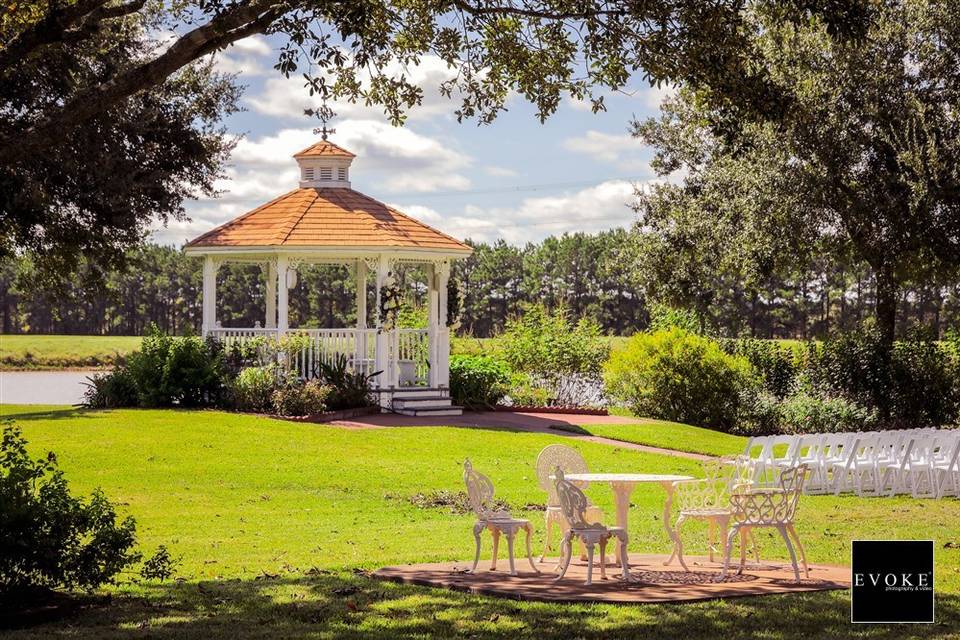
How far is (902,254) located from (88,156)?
16.4m

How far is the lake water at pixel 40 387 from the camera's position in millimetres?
40938

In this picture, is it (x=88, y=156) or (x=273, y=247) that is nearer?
(x=88, y=156)

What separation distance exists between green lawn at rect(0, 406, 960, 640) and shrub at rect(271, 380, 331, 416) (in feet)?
4.09

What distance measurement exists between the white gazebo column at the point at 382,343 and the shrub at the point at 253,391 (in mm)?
2635

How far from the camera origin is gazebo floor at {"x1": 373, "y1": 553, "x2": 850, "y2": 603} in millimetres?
9961

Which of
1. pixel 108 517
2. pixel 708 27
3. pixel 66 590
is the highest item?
pixel 708 27

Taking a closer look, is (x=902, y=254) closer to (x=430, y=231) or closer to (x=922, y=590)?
(x=430, y=231)

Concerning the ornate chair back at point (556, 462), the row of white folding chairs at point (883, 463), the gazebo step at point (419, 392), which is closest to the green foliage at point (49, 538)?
the ornate chair back at point (556, 462)

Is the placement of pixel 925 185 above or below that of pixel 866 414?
above

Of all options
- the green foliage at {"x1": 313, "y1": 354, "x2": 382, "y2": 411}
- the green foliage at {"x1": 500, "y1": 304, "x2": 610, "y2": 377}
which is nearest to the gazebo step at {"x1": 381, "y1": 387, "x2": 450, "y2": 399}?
the green foliage at {"x1": 313, "y1": 354, "x2": 382, "y2": 411}

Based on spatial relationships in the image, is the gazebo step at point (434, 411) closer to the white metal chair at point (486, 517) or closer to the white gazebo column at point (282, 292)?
the white gazebo column at point (282, 292)

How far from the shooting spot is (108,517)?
33.8ft

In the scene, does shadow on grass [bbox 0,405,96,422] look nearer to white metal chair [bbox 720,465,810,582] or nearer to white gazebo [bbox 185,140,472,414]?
white gazebo [bbox 185,140,472,414]

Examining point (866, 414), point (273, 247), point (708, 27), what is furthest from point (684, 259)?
point (708, 27)
